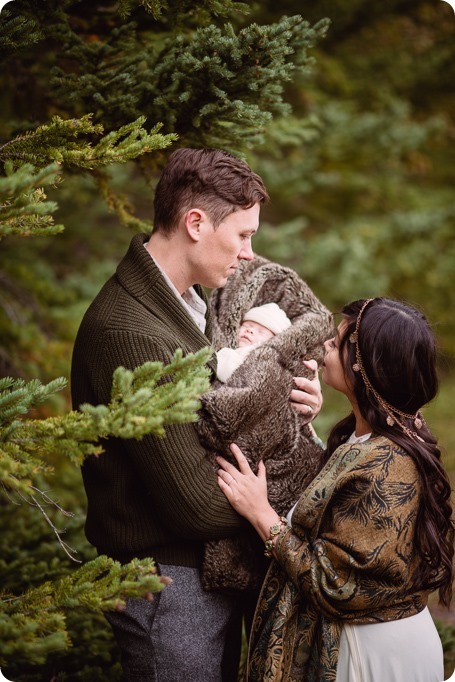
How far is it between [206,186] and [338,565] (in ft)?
4.71

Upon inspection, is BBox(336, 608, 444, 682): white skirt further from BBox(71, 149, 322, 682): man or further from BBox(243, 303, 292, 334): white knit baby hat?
BBox(243, 303, 292, 334): white knit baby hat

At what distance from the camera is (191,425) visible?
2184 millimetres

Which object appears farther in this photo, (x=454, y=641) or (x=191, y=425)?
(x=454, y=641)

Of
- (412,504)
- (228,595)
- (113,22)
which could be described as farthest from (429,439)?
(113,22)

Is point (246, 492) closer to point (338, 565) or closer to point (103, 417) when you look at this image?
point (338, 565)

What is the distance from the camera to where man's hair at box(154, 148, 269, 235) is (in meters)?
2.33

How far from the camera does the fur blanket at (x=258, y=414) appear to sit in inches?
87.6

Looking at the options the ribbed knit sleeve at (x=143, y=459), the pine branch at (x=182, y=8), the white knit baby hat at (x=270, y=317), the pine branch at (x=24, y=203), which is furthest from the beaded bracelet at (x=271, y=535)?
the pine branch at (x=182, y=8)

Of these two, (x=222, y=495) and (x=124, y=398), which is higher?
(x=124, y=398)

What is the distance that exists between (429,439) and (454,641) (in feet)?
6.02

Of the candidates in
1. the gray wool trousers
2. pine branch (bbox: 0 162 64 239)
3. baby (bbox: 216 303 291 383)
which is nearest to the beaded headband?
baby (bbox: 216 303 291 383)

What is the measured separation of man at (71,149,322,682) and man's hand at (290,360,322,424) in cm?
38

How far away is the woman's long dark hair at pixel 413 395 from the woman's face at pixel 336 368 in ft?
0.24

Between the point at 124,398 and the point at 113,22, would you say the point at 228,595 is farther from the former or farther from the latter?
the point at 113,22
